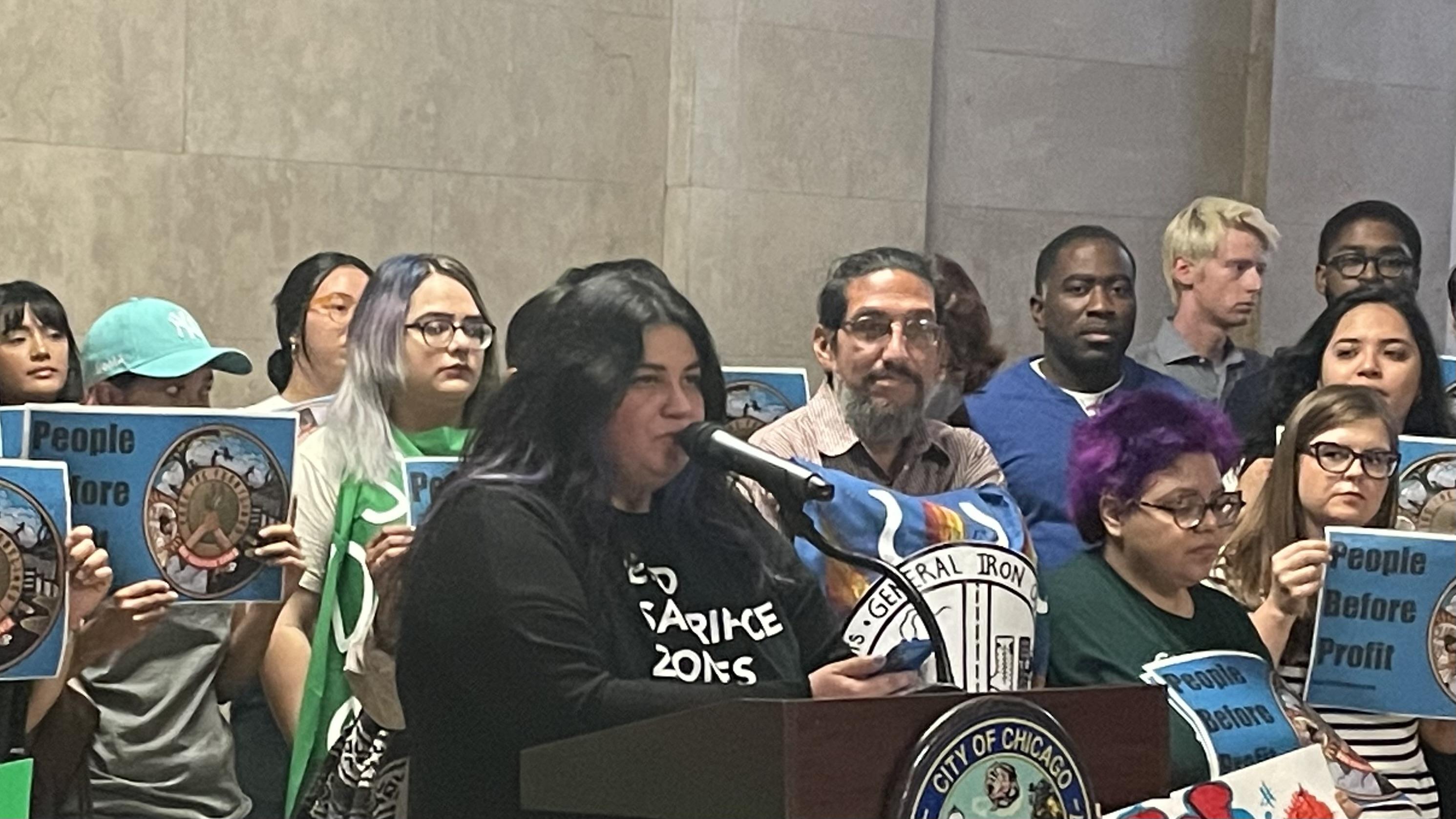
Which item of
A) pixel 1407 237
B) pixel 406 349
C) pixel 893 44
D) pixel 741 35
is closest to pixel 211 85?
pixel 741 35

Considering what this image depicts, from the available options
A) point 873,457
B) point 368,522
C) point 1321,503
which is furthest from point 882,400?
point 368,522

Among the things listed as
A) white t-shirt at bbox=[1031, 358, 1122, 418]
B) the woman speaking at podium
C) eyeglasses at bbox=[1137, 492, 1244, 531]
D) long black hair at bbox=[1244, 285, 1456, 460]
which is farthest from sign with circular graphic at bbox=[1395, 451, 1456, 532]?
the woman speaking at podium

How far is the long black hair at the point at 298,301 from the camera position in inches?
209

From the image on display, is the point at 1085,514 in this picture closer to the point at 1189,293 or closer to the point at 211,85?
the point at 1189,293

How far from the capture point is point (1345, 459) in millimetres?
4562

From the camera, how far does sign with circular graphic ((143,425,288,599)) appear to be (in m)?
3.99

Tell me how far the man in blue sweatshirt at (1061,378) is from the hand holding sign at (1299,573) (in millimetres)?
622

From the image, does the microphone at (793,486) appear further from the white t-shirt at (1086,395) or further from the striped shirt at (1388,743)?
the white t-shirt at (1086,395)

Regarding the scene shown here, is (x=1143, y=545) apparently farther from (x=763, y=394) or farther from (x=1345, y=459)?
(x=763, y=394)

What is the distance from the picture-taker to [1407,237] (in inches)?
250

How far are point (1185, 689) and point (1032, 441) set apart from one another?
1.40 m

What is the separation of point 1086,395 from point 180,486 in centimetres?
220

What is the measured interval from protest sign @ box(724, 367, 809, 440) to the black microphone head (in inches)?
69.4

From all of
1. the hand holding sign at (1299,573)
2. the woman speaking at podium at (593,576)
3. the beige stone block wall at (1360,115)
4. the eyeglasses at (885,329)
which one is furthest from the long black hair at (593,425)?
the beige stone block wall at (1360,115)
